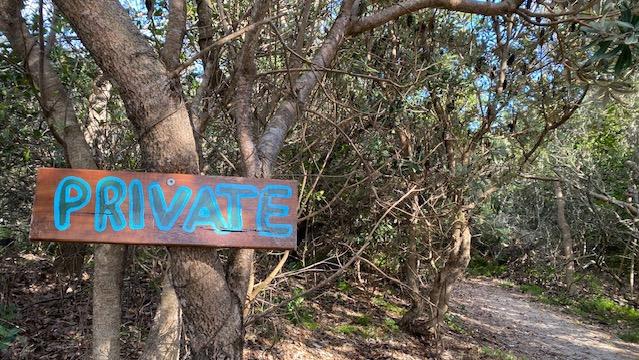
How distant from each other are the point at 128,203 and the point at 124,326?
3.00 metres

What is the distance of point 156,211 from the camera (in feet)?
5.93

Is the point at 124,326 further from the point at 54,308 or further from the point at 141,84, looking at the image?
the point at 141,84

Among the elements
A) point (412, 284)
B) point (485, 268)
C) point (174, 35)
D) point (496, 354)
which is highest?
point (174, 35)

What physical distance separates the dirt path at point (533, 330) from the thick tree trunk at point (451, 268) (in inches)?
66.2

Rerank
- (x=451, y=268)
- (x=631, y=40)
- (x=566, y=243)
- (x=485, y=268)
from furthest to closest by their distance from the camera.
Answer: (x=485, y=268) < (x=566, y=243) < (x=451, y=268) < (x=631, y=40)

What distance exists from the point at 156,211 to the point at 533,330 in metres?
9.23

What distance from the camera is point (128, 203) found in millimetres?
1792

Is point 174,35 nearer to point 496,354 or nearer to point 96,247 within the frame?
point 96,247

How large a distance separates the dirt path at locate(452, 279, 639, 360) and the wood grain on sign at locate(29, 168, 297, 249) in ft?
21.6

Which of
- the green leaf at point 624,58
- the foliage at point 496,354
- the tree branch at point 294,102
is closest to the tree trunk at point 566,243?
the foliage at point 496,354

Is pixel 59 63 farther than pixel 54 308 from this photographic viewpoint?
No

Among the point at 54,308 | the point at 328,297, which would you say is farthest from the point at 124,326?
the point at 328,297

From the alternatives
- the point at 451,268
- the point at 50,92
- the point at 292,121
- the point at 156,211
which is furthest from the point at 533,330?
the point at 50,92

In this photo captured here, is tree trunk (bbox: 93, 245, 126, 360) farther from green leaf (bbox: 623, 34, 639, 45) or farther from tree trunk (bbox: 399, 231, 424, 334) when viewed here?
tree trunk (bbox: 399, 231, 424, 334)
